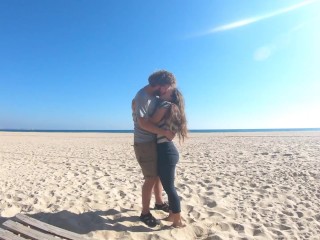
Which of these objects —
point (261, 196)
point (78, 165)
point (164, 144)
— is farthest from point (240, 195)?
point (78, 165)

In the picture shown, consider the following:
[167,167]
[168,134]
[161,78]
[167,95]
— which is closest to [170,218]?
[167,167]

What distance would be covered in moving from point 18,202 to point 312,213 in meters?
4.82

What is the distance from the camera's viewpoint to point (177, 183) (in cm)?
677

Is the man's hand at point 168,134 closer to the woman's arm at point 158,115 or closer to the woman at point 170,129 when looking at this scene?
the woman at point 170,129

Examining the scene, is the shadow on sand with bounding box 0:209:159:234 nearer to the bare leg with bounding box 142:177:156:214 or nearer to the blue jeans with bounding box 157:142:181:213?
the bare leg with bounding box 142:177:156:214

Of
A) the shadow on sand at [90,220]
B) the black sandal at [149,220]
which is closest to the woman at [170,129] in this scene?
the black sandal at [149,220]

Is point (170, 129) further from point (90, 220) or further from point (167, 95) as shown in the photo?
point (90, 220)

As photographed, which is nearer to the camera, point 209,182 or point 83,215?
point 83,215

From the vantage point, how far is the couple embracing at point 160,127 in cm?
352

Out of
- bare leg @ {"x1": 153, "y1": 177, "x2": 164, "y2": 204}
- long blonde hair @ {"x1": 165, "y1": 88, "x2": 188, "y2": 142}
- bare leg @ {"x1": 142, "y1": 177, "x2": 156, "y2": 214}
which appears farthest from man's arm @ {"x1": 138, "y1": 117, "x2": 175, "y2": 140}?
bare leg @ {"x1": 153, "y1": 177, "x2": 164, "y2": 204}

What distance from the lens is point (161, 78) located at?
3.56 m

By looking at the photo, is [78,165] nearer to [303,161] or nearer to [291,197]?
[291,197]

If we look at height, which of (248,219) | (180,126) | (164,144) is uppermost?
(180,126)

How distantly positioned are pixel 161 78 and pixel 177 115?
0.48m
